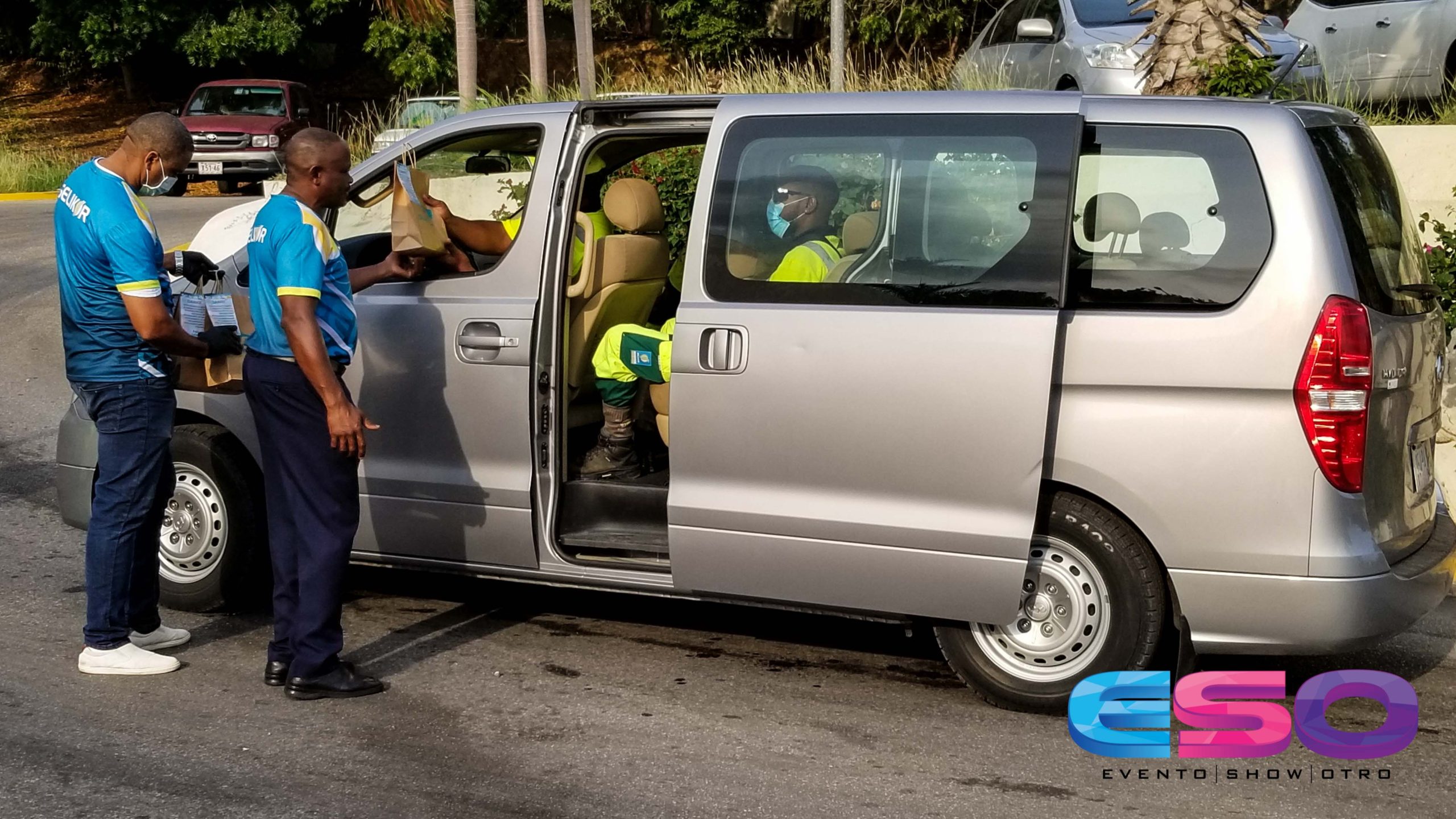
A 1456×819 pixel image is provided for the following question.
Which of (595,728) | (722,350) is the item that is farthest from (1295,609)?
(595,728)

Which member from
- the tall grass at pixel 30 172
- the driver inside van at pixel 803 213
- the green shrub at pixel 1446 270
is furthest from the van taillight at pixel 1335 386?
the tall grass at pixel 30 172

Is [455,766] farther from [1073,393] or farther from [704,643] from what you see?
[1073,393]

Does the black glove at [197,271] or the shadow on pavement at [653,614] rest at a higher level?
the black glove at [197,271]

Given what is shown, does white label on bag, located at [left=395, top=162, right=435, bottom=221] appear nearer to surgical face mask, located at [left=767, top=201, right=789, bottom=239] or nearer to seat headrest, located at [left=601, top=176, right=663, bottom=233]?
seat headrest, located at [left=601, top=176, right=663, bottom=233]

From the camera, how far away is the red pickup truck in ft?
75.6

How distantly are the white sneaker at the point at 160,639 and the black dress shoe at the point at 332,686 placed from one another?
0.73 m

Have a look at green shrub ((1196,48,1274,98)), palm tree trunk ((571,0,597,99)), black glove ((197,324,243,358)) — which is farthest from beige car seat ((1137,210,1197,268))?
palm tree trunk ((571,0,597,99))

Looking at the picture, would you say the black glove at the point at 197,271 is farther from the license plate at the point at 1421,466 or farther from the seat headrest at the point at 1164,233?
the license plate at the point at 1421,466

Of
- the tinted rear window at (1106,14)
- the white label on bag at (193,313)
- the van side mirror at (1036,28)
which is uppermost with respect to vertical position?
the tinted rear window at (1106,14)

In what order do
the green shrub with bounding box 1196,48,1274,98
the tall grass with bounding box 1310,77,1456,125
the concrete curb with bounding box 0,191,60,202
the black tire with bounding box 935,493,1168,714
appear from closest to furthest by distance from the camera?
the black tire with bounding box 935,493,1168,714 → the green shrub with bounding box 1196,48,1274,98 → the tall grass with bounding box 1310,77,1456,125 → the concrete curb with bounding box 0,191,60,202

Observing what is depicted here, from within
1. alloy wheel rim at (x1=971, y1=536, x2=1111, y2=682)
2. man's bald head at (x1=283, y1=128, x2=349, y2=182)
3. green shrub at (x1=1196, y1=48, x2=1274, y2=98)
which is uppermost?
green shrub at (x1=1196, y1=48, x2=1274, y2=98)

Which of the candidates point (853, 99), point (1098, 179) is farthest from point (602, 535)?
point (1098, 179)

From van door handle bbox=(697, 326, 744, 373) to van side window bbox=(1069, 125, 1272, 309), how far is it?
1103mm

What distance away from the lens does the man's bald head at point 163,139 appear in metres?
5.10
